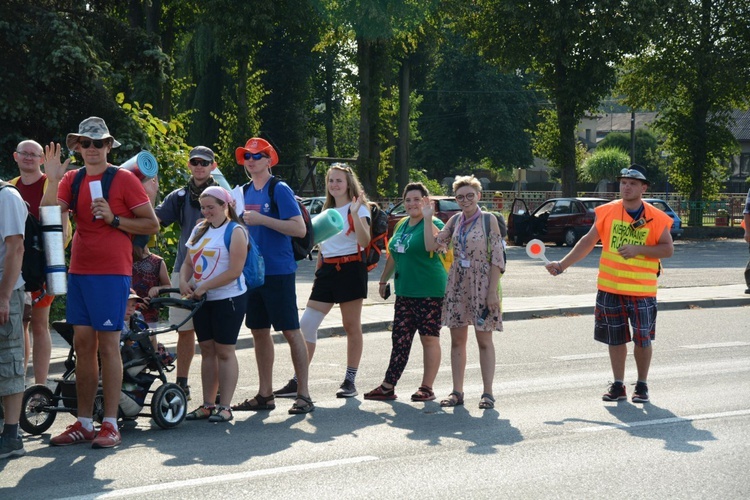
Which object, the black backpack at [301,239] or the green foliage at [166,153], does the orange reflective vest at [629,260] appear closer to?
the black backpack at [301,239]

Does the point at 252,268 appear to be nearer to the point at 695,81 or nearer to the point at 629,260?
the point at 629,260

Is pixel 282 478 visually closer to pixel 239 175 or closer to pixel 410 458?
pixel 410 458

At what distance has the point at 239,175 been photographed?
140ft

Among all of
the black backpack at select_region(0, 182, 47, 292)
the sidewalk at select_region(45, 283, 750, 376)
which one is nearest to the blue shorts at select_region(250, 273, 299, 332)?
the black backpack at select_region(0, 182, 47, 292)

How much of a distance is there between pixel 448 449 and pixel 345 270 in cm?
254

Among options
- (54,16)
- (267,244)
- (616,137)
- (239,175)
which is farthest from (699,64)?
(616,137)

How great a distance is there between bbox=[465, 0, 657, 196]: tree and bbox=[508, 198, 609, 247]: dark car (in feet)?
24.4

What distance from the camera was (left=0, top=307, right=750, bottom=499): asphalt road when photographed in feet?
19.6

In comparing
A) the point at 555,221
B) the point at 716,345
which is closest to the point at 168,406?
the point at 716,345

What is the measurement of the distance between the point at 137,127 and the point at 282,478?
36.2ft

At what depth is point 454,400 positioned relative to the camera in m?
8.61

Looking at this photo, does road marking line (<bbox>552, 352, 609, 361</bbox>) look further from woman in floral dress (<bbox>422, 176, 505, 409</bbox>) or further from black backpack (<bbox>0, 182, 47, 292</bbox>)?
black backpack (<bbox>0, 182, 47, 292</bbox>)

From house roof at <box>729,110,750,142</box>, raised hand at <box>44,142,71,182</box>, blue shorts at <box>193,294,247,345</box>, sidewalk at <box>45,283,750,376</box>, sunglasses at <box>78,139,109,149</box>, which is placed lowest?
sidewalk at <box>45,283,750,376</box>

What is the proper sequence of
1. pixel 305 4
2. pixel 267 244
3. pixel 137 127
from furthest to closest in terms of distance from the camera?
pixel 305 4 < pixel 137 127 < pixel 267 244
